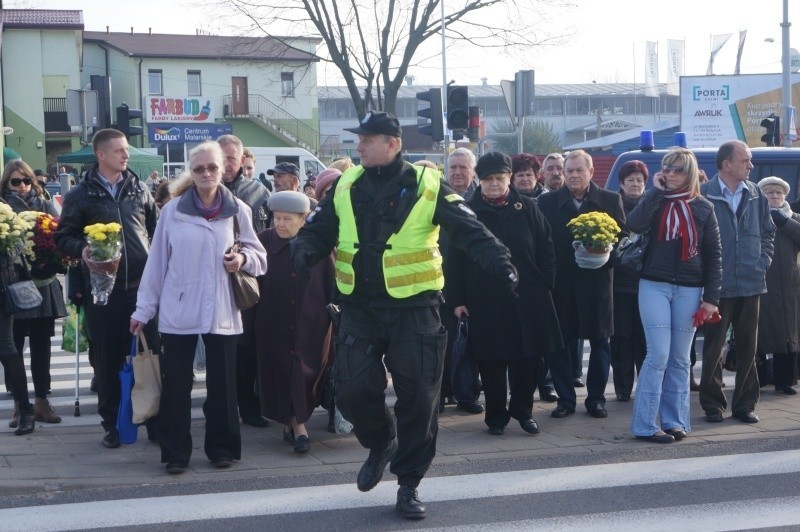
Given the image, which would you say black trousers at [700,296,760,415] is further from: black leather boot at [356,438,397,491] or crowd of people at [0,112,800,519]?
black leather boot at [356,438,397,491]

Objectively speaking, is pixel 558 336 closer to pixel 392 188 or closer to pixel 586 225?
pixel 586 225

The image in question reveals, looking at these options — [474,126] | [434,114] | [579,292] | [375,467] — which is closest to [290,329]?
[375,467]

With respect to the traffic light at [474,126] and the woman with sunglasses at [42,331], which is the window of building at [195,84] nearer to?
the traffic light at [474,126]

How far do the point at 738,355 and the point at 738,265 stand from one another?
70cm

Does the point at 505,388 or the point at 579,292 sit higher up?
the point at 579,292

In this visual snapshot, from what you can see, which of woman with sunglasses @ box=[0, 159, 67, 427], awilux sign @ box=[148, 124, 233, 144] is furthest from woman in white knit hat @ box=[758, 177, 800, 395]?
awilux sign @ box=[148, 124, 233, 144]

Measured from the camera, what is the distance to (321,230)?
585 centimetres

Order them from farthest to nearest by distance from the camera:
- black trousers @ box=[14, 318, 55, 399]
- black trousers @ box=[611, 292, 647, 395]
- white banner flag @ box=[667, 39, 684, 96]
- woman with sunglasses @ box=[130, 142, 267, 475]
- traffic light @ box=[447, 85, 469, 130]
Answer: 1. white banner flag @ box=[667, 39, 684, 96]
2. traffic light @ box=[447, 85, 469, 130]
3. black trousers @ box=[611, 292, 647, 395]
4. black trousers @ box=[14, 318, 55, 399]
5. woman with sunglasses @ box=[130, 142, 267, 475]

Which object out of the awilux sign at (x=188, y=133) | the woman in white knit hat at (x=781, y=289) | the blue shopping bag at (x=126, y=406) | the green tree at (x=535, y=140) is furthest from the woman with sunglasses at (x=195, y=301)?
the green tree at (x=535, y=140)

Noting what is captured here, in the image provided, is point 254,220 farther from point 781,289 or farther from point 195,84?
point 195,84

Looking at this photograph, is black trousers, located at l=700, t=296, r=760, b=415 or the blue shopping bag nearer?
the blue shopping bag

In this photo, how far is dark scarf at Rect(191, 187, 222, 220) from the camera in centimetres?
664

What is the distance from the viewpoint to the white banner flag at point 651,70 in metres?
54.0

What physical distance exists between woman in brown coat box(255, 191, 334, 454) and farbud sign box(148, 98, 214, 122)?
5123cm
